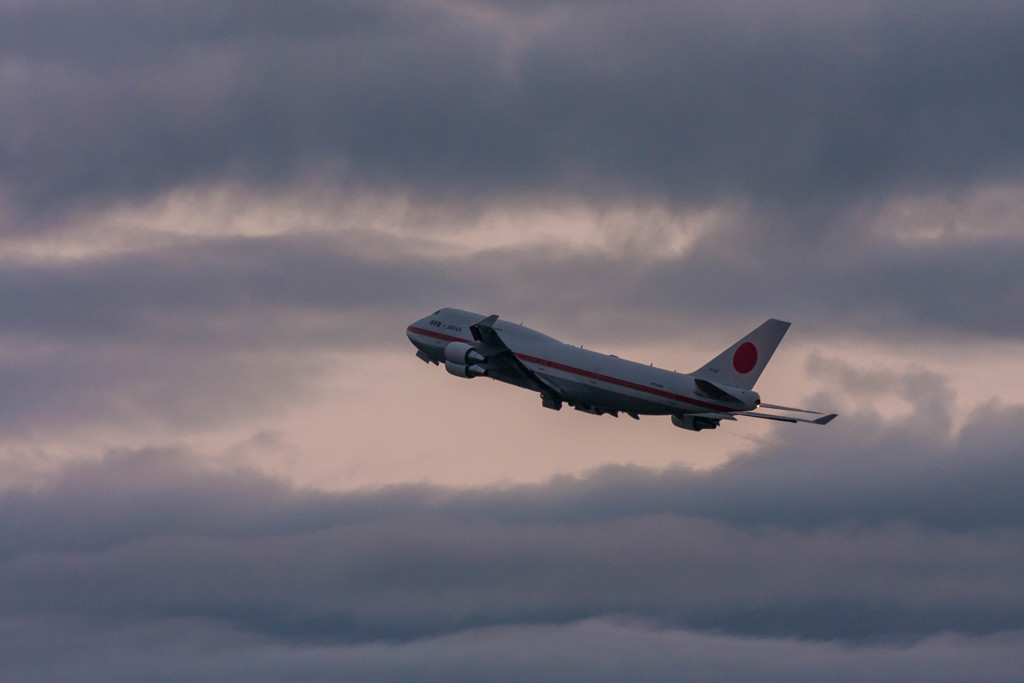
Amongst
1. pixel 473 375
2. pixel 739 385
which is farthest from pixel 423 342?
pixel 739 385

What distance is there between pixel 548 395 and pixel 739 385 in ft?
57.0

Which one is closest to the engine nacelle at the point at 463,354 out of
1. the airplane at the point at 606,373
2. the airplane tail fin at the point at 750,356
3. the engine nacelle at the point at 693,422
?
the airplane at the point at 606,373

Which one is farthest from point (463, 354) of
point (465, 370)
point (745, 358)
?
point (745, 358)

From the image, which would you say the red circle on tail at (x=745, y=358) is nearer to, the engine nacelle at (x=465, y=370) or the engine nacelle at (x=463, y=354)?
the engine nacelle at (x=463, y=354)

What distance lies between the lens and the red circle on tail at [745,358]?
120875 millimetres

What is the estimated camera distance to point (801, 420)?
380 ft

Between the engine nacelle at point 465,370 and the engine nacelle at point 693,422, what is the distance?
1733cm

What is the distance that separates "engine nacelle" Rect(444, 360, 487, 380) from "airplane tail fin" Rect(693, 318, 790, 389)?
2077 cm

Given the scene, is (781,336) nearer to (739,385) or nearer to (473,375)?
(739,385)

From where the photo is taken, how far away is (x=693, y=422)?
405ft

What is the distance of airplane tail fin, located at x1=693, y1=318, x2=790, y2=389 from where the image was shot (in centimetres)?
12094

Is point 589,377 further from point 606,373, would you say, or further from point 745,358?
point 745,358

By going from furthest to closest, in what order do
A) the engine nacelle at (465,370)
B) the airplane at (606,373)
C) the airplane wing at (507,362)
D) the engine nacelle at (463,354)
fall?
the engine nacelle at (465,370)
the engine nacelle at (463,354)
the airplane wing at (507,362)
the airplane at (606,373)

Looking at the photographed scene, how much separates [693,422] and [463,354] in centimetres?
2077
